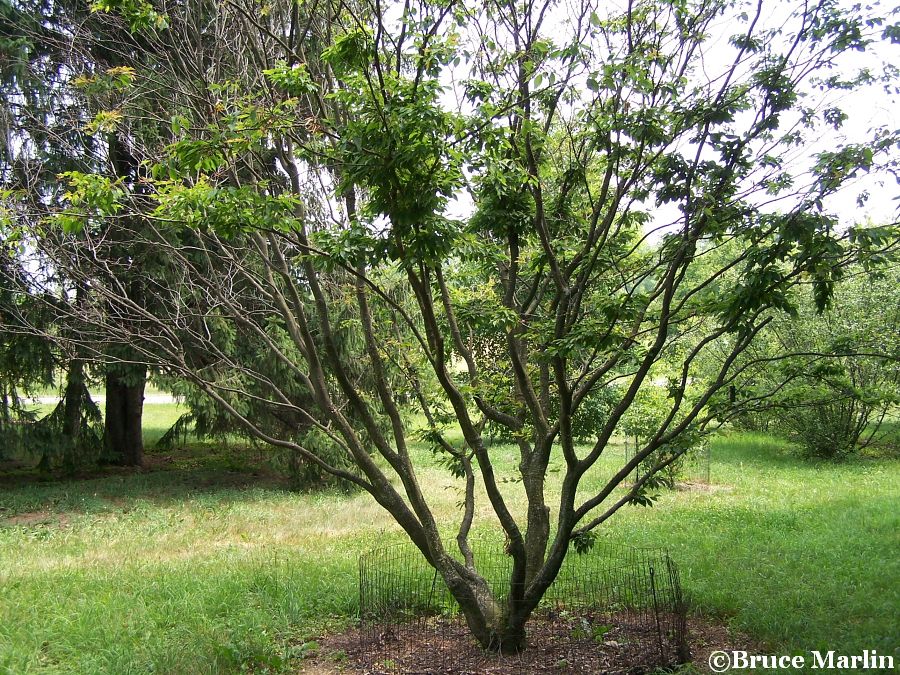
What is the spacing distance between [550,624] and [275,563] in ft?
9.33

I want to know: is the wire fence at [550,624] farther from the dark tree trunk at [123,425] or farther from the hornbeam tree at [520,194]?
the dark tree trunk at [123,425]

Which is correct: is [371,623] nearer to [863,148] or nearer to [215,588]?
[215,588]

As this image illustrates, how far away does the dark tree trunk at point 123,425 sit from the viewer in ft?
39.1

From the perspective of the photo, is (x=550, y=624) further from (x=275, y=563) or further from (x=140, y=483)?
(x=140, y=483)

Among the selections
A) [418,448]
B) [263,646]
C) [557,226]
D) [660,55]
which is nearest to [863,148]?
[660,55]

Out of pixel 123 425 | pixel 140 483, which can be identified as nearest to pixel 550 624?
pixel 140 483

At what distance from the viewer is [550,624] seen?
4.71 m

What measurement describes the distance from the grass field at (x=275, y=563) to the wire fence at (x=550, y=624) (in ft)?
1.35

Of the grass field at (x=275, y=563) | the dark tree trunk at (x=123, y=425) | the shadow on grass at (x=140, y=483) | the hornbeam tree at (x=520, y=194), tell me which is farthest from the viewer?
the dark tree trunk at (x=123, y=425)

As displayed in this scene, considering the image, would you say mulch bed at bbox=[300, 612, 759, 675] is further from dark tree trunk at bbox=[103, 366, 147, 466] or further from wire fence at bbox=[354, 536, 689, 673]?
dark tree trunk at bbox=[103, 366, 147, 466]

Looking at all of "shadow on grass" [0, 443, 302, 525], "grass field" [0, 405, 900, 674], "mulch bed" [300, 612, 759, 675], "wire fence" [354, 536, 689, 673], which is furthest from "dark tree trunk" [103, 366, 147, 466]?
"mulch bed" [300, 612, 759, 675]

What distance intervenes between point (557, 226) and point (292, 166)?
192 centimetres

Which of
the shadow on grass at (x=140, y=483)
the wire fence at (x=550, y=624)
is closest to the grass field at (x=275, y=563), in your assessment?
the shadow on grass at (x=140, y=483)

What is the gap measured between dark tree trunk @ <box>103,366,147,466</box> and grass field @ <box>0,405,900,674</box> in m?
0.83
